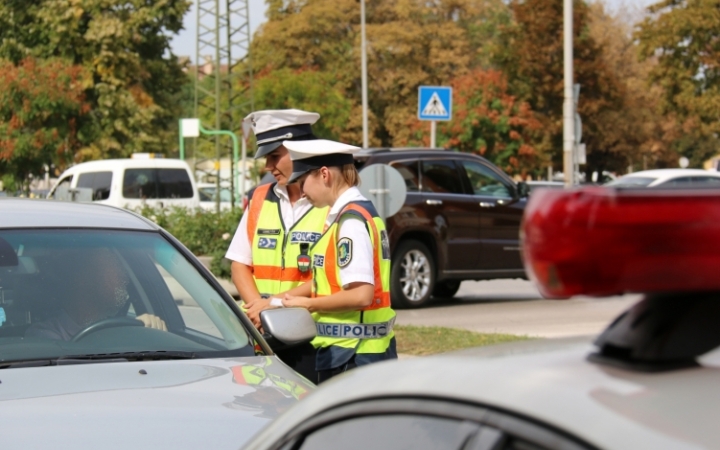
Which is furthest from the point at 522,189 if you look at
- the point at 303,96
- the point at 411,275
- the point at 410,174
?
the point at 303,96

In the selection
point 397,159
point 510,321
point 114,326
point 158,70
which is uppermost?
point 158,70

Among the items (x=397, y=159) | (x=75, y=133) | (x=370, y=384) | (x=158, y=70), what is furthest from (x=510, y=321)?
(x=158, y=70)

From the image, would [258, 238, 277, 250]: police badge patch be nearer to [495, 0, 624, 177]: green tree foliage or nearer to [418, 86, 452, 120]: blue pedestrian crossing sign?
[418, 86, 452, 120]: blue pedestrian crossing sign

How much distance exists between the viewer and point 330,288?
445 cm

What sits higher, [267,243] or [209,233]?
[267,243]

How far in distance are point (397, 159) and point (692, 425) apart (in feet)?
38.7

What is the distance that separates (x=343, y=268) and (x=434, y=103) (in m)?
11.2

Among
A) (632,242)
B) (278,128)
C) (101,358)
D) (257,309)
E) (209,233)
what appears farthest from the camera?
(209,233)

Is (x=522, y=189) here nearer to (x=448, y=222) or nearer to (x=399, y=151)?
(x=448, y=222)

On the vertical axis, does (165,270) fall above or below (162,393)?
above

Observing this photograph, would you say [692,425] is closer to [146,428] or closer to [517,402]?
[517,402]

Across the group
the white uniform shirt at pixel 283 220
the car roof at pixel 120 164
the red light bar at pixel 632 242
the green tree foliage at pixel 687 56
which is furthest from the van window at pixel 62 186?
the green tree foliage at pixel 687 56

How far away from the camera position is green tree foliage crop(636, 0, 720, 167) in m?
37.1

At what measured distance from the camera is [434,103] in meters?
15.4
